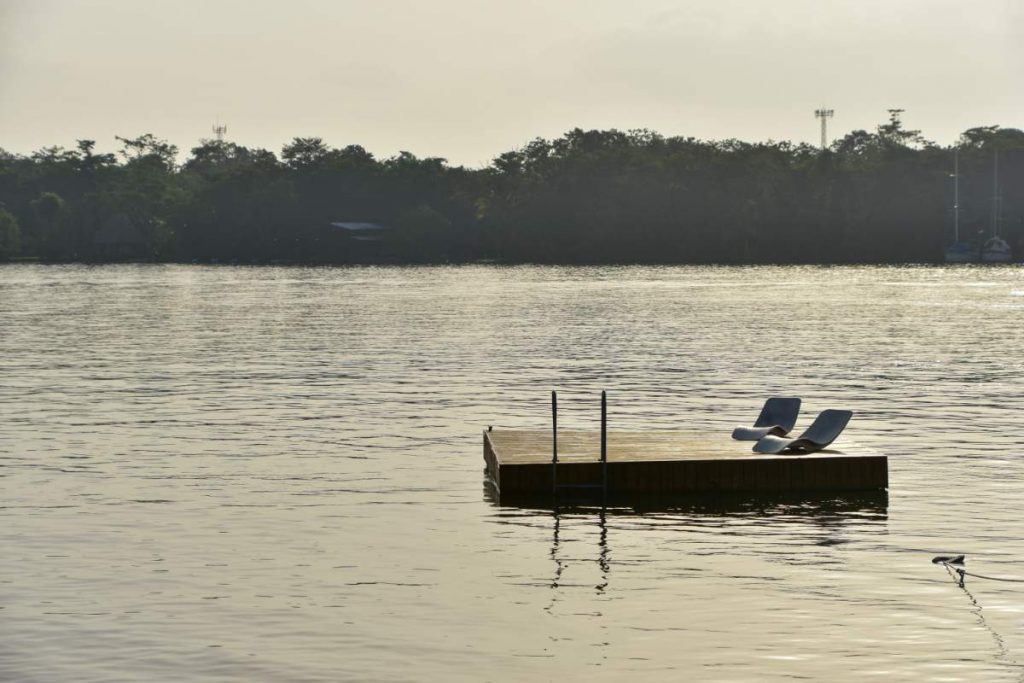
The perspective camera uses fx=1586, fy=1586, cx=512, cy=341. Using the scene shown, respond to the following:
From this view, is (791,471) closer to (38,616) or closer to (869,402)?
(38,616)

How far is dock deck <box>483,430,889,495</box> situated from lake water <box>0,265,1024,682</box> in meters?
0.75

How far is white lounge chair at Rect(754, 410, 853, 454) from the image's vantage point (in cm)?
3028

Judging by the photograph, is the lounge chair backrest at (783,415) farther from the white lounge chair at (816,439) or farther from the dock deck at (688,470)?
the dock deck at (688,470)

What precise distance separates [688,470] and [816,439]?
3.27 metres

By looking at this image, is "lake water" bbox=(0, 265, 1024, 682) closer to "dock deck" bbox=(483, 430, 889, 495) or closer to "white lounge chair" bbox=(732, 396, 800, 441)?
"dock deck" bbox=(483, 430, 889, 495)

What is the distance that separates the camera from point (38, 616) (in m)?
19.9

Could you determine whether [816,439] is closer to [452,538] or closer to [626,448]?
[626,448]

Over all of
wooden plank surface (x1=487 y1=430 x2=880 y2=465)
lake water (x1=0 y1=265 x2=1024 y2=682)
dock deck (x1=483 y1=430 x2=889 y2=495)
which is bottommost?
lake water (x1=0 y1=265 x2=1024 y2=682)

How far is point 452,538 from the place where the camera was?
25.1 m

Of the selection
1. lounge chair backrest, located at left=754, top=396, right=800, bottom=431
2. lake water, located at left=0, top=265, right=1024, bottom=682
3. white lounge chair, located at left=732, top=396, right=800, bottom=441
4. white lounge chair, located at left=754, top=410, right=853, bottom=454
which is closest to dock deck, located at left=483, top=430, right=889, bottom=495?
white lounge chair, located at left=754, top=410, right=853, bottom=454

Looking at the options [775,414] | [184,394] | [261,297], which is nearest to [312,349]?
[184,394]

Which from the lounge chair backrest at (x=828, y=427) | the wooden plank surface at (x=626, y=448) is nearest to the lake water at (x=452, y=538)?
the wooden plank surface at (x=626, y=448)

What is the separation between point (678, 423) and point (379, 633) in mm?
22641

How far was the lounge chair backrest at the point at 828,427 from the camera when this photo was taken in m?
30.5
